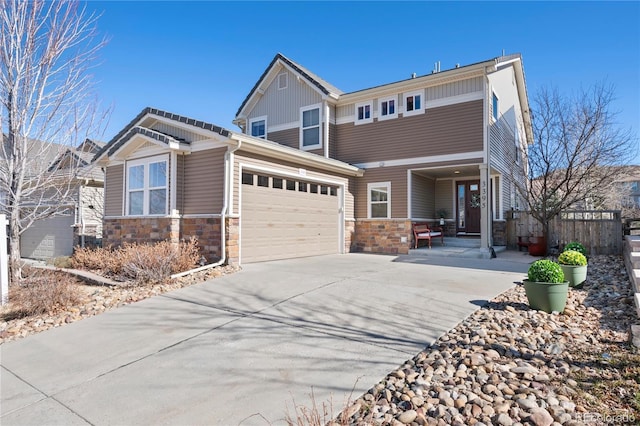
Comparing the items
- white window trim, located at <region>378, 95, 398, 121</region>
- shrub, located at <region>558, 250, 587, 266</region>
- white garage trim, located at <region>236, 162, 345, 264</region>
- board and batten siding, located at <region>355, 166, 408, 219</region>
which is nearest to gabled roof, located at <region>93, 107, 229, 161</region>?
white garage trim, located at <region>236, 162, 345, 264</region>

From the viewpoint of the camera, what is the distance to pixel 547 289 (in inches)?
188

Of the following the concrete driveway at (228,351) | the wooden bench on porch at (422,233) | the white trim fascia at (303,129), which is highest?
the white trim fascia at (303,129)

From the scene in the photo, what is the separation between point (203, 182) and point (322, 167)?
3.99 meters

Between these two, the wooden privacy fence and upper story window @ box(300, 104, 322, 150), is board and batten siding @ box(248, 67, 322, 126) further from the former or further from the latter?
the wooden privacy fence

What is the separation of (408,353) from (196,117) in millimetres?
7981

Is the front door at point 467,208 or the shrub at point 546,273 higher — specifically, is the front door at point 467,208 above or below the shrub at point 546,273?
above

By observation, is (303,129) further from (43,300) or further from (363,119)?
(43,300)

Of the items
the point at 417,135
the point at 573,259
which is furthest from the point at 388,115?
the point at 573,259

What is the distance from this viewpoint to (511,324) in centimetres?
430

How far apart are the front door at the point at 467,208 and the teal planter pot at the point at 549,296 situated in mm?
9172

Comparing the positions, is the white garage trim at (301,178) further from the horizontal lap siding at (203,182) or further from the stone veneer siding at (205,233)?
the stone veneer siding at (205,233)

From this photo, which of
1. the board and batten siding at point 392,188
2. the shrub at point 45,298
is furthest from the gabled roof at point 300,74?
the shrub at point 45,298

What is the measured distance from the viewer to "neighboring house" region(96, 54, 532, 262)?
9008 mm

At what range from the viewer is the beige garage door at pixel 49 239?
13469mm
